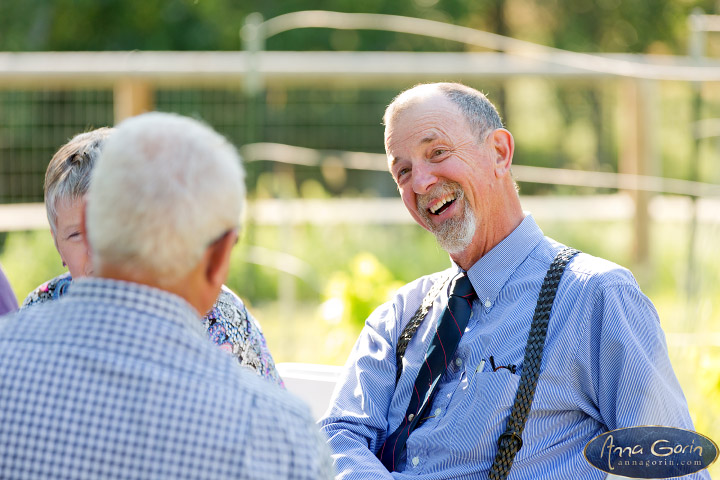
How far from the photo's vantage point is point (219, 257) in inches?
49.3

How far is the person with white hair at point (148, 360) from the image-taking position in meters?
1.15

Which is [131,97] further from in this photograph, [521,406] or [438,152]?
[521,406]

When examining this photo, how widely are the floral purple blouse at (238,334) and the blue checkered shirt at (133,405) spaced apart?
30.4 inches

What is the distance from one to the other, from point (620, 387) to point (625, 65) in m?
4.03

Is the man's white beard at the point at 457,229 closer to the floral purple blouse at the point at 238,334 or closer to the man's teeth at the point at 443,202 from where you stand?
the man's teeth at the point at 443,202

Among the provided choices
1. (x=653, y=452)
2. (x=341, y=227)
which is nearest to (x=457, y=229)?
(x=653, y=452)

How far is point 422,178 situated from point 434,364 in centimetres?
51

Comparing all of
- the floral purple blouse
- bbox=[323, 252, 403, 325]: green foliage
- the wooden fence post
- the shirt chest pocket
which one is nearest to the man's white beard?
the shirt chest pocket

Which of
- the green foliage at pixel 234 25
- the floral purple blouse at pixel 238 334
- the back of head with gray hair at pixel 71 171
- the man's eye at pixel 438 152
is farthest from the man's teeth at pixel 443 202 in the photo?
the green foliage at pixel 234 25

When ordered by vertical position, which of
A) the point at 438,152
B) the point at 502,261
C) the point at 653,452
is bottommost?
the point at 653,452

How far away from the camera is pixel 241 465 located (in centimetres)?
115

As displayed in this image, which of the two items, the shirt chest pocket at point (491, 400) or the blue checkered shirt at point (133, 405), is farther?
the shirt chest pocket at point (491, 400)

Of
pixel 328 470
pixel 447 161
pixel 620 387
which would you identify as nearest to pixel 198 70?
pixel 447 161

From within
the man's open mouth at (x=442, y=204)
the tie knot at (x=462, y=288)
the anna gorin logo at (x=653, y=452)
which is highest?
the man's open mouth at (x=442, y=204)
